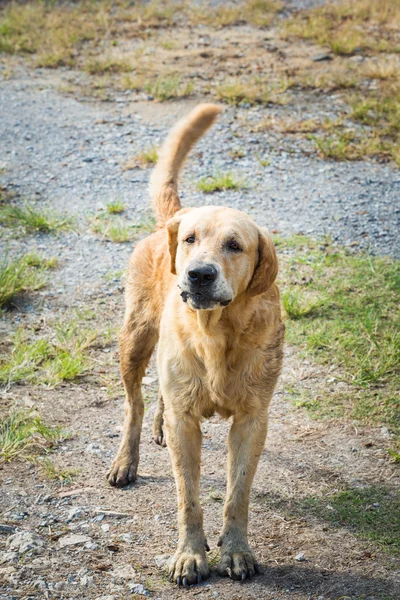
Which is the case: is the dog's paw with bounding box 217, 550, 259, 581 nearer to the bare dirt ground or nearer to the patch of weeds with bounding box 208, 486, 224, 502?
the bare dirt ground

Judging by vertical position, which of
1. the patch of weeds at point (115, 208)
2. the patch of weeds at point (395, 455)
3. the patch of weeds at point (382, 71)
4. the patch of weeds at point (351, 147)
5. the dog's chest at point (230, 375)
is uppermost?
the dog's chest at point (230, 375)

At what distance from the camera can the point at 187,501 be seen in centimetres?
352

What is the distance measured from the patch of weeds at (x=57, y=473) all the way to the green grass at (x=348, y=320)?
169cm

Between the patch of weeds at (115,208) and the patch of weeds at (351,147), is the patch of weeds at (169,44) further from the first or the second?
the patch of weeds at (115,208)

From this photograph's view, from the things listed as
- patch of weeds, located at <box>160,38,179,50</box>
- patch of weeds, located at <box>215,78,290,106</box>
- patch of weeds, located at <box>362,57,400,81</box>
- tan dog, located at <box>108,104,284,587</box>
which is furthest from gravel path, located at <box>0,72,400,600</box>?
patch of weeds, located at <box>160,38,179,50</box>

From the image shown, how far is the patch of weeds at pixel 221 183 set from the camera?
7910 millimetres

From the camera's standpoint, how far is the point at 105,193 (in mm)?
8008

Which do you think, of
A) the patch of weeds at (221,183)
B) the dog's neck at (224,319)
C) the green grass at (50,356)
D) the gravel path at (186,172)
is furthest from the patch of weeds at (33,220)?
the dog's neck at (224,319)

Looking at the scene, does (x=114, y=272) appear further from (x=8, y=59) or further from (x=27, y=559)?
(x=8, y=59)

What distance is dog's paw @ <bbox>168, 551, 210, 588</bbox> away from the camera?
3.39 m

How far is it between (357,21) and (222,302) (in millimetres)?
10237

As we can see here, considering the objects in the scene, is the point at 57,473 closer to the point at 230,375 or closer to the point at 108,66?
the point at 230,375

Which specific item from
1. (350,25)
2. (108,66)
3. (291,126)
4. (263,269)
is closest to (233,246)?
(263,269)

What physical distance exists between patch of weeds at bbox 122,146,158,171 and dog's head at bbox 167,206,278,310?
4.88m
